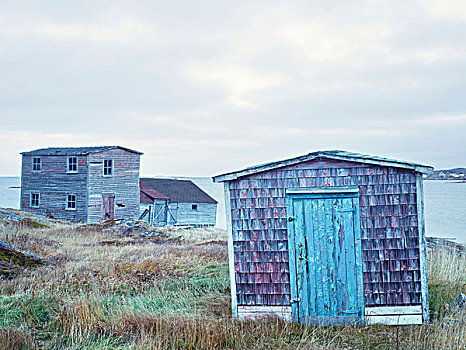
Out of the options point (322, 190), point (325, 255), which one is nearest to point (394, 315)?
point (325, 255)

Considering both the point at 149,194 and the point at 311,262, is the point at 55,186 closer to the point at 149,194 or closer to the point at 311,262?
the point at 149,194

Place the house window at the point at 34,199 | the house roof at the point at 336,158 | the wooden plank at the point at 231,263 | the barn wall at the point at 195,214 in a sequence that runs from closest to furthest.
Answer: the house roof at the point at 336,158, the wooden plank at the point at 231,263, the house window at the point at 34,199, the barn wall at the point at 195,214

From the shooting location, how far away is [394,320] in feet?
23.4

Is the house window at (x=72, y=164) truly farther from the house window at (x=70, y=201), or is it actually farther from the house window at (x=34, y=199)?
the house window at (x=34, y=199)

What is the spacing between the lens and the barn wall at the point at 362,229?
712 centimetres

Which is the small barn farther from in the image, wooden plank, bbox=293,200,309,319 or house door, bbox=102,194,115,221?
wooden plank, bbox=293,200,309,319

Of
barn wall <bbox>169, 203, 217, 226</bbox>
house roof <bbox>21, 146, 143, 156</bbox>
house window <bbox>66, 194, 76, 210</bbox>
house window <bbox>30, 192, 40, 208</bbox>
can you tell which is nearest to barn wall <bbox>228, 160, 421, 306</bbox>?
house roof <bbox>21, 146, 143, 156</bbox>

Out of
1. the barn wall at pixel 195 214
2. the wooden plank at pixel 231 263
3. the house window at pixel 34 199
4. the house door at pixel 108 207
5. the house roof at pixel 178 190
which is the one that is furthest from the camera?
the house roof at pixel 178 190

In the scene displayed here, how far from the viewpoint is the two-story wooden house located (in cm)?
3184

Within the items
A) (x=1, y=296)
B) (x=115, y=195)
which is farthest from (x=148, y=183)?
(x=1, y=296)

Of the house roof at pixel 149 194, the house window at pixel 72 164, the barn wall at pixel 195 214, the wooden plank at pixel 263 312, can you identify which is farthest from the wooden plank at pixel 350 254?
the barn wall at pixel 195 214

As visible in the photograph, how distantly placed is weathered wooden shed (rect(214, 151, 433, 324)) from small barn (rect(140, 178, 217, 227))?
31691 millimetres

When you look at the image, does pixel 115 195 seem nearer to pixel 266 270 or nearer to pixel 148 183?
pixel 148 183

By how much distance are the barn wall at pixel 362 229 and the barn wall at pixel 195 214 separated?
113ft
